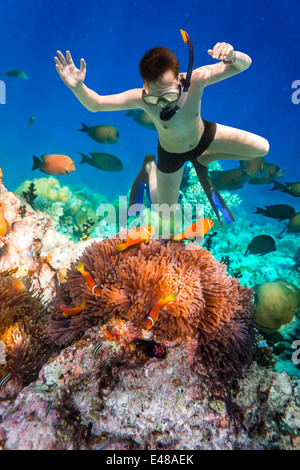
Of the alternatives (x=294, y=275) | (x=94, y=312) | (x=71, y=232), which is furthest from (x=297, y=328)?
(x=71, y=232)

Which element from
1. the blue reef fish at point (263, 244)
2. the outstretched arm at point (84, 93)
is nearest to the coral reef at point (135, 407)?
the outstretched arm at point (84, 93)

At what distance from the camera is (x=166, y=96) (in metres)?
2.36

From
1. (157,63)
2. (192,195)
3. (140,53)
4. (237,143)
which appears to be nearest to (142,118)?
(192,195)

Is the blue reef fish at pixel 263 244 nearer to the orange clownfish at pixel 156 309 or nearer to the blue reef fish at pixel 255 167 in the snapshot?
the blue reef fish at pixel 255 167

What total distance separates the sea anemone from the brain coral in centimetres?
28

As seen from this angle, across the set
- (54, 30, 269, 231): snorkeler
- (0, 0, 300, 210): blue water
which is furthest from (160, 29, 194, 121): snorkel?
(0, 0, 300, 210): blue water

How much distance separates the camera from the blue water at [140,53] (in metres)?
26.0

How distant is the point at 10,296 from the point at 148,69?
2.77 metres

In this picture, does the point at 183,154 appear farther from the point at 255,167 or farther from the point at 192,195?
the point at 192,195

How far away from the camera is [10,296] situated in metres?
2.51

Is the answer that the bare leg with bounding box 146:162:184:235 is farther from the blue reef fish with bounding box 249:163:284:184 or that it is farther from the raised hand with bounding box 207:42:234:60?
the blue reef fish with bounding box 249:163:284:184

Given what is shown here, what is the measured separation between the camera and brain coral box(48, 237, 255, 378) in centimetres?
190

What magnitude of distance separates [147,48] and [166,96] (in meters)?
27.0

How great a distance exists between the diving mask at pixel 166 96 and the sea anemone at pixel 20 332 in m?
2.51
